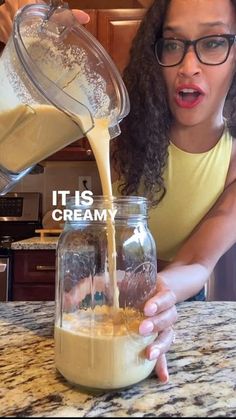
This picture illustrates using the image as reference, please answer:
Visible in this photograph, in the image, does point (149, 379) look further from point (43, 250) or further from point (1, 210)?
point (1, 210)

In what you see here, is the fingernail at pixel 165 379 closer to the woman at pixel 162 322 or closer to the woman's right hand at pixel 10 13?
the woman at pixel 162 322

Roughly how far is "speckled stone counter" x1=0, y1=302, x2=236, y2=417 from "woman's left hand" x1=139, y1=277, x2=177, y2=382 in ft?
0.06

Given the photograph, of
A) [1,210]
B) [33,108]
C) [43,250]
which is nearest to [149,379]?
[33,108]

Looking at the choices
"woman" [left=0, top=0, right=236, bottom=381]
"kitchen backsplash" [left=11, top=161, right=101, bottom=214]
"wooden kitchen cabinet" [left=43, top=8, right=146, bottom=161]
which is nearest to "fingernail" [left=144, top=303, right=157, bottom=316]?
"woman" [left=0, top=0, right=236, bottom=381]

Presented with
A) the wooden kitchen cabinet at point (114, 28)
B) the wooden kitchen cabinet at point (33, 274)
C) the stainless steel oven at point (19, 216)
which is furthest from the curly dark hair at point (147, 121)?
the stainless steel oven at point (19, 216)

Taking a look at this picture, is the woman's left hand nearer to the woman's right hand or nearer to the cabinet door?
the woman's right hand

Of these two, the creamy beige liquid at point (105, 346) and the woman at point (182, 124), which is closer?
the creamy beige liquid at point (105, 346)

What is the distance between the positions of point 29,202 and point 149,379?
7.33 ft

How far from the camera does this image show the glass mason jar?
1.51 ft

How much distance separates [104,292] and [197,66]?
680mm

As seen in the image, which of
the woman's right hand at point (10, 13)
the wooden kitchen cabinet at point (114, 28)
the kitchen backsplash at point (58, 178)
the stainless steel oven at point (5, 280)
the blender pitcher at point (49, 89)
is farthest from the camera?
the kitchen backsplash at point (58, 178)

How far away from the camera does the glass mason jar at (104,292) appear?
0.46 metres

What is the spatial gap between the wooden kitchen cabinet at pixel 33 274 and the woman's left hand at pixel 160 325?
5.33 feet

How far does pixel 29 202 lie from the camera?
104 inches
